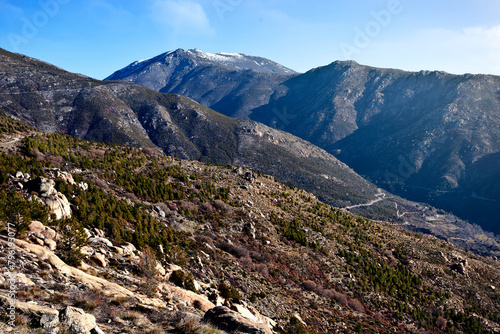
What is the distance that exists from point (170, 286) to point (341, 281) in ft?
108

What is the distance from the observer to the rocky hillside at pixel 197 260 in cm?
1308

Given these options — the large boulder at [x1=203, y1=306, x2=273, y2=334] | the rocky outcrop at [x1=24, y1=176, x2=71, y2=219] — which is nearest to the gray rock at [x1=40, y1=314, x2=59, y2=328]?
the large boulder at [x1=203, y1=306, x2=273, y2=334]

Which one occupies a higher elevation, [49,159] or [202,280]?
[49,159]

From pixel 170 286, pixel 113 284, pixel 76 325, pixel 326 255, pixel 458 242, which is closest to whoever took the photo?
pixel 76 325

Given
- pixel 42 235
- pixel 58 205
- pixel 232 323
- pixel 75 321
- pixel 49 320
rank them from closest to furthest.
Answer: pixel 49 320 → pixel 75 321 → pixel 232 323 → pixel 42 235 → pixel 58 205

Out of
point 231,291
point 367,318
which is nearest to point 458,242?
point 367,318

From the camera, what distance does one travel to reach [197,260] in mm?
30062

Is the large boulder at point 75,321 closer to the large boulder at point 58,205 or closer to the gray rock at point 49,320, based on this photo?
the gray rock at point 49,320

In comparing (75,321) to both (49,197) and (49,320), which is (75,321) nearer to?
(49,320)

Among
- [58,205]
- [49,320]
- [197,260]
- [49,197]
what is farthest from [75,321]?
[197,260]

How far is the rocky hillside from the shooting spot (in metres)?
13.1

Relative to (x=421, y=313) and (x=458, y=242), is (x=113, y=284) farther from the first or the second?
(x=458, y=242)

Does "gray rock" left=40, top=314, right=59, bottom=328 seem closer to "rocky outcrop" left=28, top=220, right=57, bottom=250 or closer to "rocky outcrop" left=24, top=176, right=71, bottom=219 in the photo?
"rocky outcrop" left=28, top=220, right=57, bottom=250

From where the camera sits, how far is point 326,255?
49.5 metres
